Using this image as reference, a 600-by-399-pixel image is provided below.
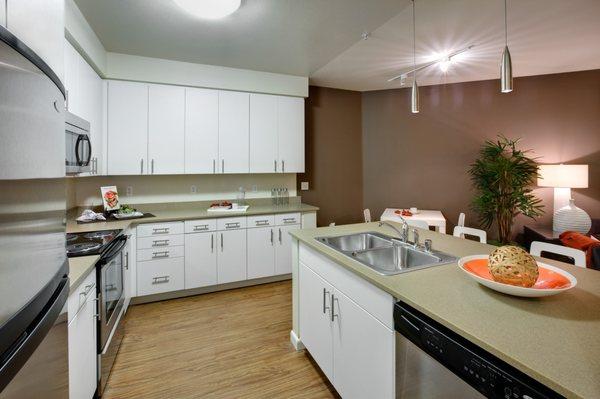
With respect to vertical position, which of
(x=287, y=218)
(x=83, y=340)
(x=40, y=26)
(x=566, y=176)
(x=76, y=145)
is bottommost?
(x=83, y=340)

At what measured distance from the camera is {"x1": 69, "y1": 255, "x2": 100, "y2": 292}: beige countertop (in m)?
1.31

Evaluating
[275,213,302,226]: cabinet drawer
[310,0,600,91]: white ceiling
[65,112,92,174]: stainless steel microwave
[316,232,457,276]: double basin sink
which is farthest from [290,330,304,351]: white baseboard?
[310,0,600,91]: white ceiling

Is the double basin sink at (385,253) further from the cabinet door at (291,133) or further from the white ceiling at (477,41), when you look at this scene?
the cabinet door at (291,133)

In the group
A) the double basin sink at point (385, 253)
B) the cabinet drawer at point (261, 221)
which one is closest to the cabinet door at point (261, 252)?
the cabinet drawer at point (261, 221)

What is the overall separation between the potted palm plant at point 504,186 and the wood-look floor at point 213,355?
2.84 m

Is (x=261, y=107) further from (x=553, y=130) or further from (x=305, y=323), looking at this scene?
(x=553, y=130)

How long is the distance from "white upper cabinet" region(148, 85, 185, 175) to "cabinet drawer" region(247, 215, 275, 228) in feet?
3.15

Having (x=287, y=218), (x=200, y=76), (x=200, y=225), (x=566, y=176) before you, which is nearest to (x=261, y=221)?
(x=287, y=218)

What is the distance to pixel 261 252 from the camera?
3.44 metres

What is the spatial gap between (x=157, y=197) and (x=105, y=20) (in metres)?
1.83

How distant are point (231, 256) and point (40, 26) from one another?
9.00 ft

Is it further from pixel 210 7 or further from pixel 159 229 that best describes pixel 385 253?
pixel 159 229

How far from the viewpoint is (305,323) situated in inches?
81.1

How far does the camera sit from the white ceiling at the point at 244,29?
221 cm
